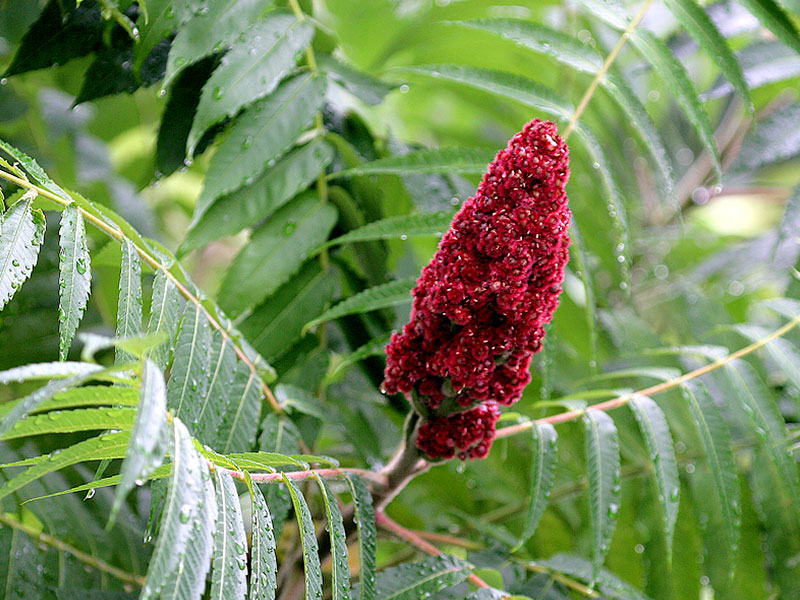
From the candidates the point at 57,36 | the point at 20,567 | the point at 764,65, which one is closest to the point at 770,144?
the point at 764,65

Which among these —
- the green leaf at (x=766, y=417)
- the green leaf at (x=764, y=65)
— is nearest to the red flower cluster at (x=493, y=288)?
the green leaf at (x=766, y=417)

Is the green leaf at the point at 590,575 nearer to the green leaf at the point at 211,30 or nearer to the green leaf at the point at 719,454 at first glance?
the green leaf at the point at 719,454

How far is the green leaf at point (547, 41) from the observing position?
33.6 inches

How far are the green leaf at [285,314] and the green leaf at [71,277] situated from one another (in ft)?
1.05

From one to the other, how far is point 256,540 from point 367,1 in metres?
1.16

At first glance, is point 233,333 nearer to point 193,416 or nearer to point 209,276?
point 193,416

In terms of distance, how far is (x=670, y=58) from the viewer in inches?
33.9

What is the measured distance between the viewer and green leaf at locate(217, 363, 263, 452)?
727 millimetres

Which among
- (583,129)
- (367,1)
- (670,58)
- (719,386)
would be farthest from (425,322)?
(367,1)

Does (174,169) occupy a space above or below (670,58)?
below

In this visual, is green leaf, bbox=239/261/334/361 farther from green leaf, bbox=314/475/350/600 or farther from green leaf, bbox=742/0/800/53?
green leaf, bbox=742/0/800/53

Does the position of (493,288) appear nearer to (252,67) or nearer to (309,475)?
(309,475)

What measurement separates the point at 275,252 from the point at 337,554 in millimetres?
408

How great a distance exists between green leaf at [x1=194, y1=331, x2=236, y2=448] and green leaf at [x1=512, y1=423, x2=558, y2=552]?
32 centimetres
